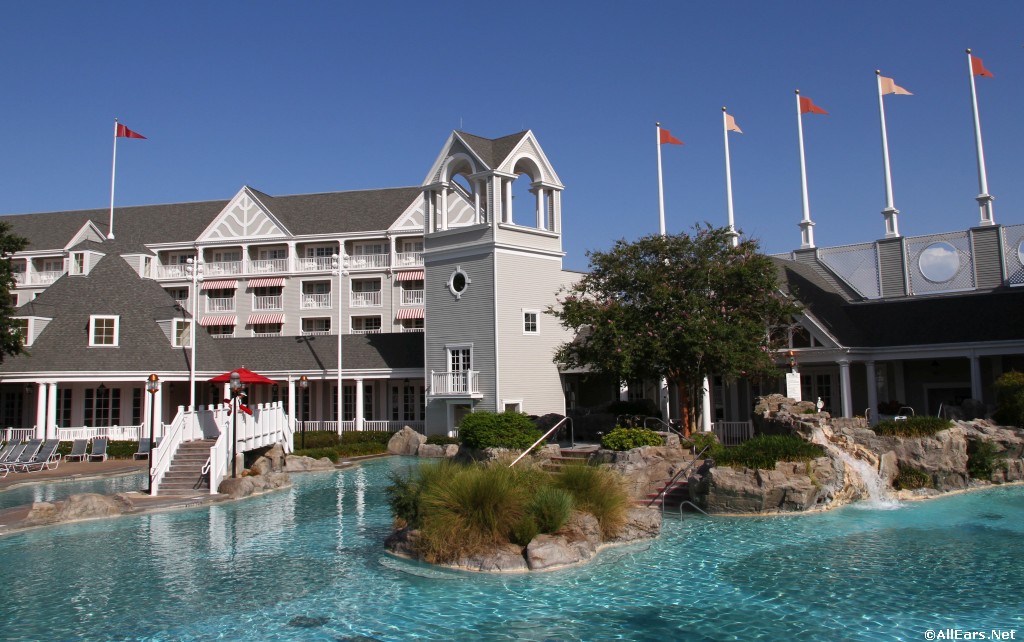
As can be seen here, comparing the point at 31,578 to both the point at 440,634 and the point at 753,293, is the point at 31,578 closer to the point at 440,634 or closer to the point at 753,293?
the point at 440,634

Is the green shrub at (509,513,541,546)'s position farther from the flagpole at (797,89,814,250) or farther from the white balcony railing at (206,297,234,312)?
the white balcony railing at (206,297,234,312)

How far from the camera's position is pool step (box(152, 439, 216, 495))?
23125 millimetres

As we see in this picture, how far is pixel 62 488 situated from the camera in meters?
25.3

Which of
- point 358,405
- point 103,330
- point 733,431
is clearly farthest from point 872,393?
point 103,330

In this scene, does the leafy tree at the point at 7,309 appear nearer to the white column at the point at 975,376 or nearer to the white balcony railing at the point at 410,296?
the white balcony railing at the point at 410,296

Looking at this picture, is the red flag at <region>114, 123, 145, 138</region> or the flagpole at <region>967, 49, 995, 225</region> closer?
the flagpole at <region>967, 49, 995, 225</region>

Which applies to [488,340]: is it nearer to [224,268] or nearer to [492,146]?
[492,146]

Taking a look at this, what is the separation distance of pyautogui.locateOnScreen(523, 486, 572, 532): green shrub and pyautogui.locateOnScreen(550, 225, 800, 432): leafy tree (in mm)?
9923

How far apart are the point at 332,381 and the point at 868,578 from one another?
3325 centimetres

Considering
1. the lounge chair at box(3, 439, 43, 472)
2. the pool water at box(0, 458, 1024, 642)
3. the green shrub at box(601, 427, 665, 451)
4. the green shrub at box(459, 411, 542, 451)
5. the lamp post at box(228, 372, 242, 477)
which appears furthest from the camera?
the lounge chair at box(3, 439, 43, 472)

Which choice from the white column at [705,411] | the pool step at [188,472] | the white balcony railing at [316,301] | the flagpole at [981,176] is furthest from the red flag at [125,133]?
the flagpole at [981,176]

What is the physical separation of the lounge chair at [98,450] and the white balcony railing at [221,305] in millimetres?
21175

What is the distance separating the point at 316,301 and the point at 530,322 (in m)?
20.6

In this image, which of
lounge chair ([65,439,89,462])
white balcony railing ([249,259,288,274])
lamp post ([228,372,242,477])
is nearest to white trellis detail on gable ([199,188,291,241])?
white balcony railing ([249,259,288,274])
